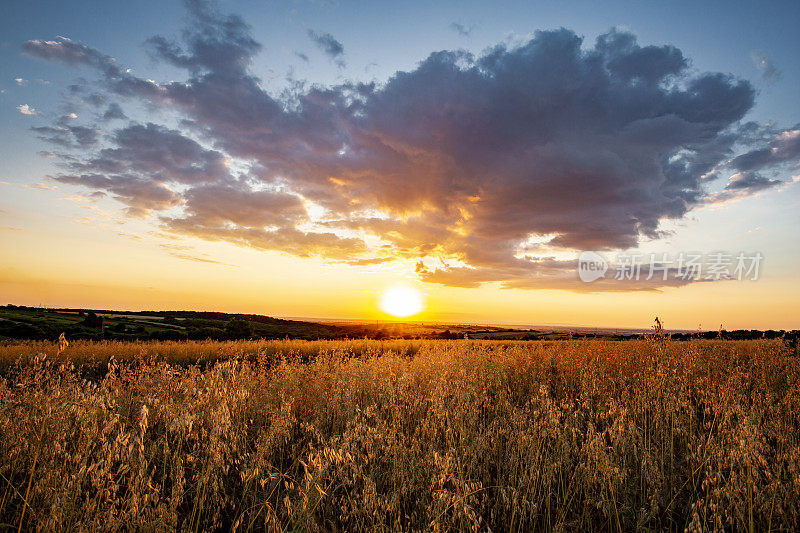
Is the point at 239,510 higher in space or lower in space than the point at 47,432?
lower

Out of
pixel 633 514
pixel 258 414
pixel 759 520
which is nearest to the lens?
pixel 759 520

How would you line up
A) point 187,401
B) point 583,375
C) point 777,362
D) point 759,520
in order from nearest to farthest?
point 759,520, point 187,401, point 583,375, point 777,362

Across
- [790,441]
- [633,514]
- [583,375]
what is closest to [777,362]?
[583,375]

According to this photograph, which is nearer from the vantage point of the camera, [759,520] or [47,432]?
[759,520]

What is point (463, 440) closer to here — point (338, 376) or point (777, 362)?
point (338, 376)

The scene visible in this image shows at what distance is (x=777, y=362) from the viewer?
22.2ft

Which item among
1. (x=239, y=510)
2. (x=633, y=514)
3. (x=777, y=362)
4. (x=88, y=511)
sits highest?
(x=777, y=362)

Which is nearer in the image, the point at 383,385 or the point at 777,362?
the point at 383,385

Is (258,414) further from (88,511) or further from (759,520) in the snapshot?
(759,520)

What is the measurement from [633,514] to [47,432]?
516cm

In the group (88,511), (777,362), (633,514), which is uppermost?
(777,362)

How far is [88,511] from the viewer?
7.54ft

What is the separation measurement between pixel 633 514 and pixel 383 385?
317 centimetres

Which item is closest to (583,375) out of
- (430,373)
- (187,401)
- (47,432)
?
(430,373)
